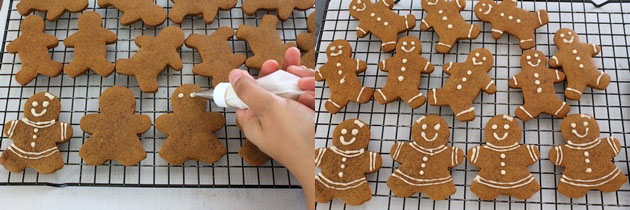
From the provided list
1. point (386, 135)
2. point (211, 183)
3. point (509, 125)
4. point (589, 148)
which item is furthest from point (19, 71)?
point (589, 148)

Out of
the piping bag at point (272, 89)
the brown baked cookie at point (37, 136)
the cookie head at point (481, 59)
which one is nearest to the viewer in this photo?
the piping bag at point (272, 89)

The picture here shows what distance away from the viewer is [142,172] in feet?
3.34

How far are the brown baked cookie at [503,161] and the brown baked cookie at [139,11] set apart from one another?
0.68m

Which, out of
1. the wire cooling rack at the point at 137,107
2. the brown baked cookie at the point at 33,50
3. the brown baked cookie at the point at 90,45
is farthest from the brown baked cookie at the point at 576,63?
the brown baked cookie at the point at 33,50

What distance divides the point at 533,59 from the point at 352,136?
0.41 meters

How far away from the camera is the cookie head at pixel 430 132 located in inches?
41.3

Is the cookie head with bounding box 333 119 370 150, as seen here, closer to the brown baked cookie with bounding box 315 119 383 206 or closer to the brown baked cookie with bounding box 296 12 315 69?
the brown baked cookie with bounding box 315 119 383 206

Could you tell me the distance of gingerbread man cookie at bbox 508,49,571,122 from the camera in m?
1.06

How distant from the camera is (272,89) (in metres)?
0.90

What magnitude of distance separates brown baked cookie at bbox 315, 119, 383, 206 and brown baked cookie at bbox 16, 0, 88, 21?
1.97ft

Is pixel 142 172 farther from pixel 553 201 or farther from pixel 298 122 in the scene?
pixel 553 201

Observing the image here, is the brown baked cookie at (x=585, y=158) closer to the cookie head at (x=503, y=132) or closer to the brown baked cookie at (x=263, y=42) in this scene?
the cookie head at (x=503, y=132)

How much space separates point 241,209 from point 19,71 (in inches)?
20.5

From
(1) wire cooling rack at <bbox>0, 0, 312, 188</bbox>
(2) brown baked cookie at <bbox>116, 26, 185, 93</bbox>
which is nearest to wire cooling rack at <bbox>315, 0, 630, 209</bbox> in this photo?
(1) wire cooling rack at <bbox>0, 0, 312, 188</bbox>
